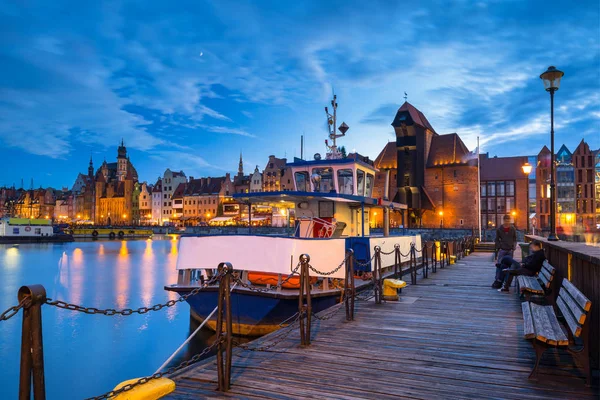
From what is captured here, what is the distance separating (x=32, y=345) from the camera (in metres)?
3.22

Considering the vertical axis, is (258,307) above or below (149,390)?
below

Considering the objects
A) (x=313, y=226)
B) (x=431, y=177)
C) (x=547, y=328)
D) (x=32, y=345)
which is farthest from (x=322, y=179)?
(x=431, y=177)

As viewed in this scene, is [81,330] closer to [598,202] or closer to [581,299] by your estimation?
[581,299]

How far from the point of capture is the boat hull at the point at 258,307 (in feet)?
34.0

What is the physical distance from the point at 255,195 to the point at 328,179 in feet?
12.2

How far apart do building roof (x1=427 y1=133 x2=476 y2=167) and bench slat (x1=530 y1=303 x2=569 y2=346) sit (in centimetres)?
5836

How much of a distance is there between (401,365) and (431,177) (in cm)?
6108

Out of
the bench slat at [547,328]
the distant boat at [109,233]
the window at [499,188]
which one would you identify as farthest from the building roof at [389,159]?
the bench slat at [547,328]

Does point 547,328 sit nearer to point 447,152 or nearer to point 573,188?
point 447,152

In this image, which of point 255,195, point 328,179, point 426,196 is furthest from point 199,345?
point 426,196

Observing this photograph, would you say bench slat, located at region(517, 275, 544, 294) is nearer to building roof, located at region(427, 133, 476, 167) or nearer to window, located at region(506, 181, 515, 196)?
building roof, located at region(427, 133, 476, 167)

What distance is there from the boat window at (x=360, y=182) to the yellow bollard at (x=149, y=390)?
11861mm

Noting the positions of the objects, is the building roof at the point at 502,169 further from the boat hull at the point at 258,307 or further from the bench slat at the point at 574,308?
the bench slat at the point at 574,308

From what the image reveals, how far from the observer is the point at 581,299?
4746 millimetres
